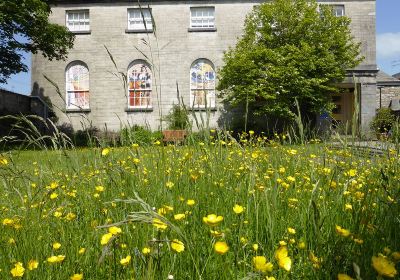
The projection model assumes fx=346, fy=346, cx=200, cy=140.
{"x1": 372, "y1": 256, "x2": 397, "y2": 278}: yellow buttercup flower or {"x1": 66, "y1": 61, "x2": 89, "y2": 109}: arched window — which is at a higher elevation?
{"x1": 66, "y1": 61, "x2": 89, "y2": 109}: arched window

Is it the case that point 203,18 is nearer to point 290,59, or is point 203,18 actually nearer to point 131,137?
point 290,59

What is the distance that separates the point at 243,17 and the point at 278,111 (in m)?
5.71

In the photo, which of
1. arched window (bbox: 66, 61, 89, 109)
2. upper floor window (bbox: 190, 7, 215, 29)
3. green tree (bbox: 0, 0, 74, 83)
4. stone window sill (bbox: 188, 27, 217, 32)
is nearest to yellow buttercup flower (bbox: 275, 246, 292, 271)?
green tree (bbox: 0, 0, 74, 83)

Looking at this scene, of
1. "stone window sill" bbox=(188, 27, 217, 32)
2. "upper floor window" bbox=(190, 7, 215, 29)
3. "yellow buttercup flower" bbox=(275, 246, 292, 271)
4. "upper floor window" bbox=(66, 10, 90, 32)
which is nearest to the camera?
"yellow buttercup flower" bbox=(275, 246, 292, 271)

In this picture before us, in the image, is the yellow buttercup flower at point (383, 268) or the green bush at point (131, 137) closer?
the yellow buttercup flower at point (383, 268)

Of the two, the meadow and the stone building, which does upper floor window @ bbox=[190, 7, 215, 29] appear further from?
the meadow

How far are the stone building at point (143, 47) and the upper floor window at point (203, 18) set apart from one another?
0.05 m

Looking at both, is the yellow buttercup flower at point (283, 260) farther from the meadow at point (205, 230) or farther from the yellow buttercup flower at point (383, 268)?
the yellow buttercup flower at point (383, 268)

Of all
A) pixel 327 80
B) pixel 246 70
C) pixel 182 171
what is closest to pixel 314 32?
pixel 327 80

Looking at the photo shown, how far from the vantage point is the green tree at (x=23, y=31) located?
39.8ft

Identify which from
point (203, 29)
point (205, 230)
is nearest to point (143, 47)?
point (203, 29)

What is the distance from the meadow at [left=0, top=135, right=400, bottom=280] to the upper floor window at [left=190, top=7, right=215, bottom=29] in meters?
16.0

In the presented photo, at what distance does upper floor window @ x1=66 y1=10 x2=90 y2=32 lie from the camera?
18.0 metres

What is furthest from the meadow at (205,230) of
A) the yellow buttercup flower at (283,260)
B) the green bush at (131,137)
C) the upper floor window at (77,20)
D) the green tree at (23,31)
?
the upper floor window at (77,20)
